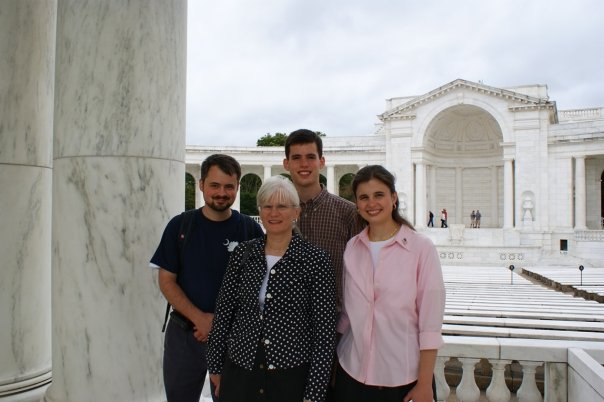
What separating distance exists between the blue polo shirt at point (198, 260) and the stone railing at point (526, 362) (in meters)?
2.96

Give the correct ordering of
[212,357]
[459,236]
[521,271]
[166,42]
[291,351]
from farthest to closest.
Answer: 1. [459,236]
2. [521,271]
3. [166,42]
4. [212,357]
5. [291,351]

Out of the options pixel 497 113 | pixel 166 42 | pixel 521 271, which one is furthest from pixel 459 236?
pixel 166 42

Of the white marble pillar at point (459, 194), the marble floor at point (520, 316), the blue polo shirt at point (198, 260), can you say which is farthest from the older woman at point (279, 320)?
the white marble pillar at point (459, 194)

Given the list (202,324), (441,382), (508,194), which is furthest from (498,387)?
(508,194)

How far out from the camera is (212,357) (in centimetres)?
391

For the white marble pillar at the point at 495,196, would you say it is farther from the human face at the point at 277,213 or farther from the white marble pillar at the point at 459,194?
the human face at the point at 277,213

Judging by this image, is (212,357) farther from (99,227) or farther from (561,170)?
(561,170)

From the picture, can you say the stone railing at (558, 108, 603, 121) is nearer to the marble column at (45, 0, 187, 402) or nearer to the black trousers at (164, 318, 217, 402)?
the marble column at (45, 0, 187, 402)

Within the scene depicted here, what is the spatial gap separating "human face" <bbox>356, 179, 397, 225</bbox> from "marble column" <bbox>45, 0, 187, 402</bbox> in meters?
2.14

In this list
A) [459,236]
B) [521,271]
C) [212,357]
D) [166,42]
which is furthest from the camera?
[459,236]

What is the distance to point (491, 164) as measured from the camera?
4625 centimetres

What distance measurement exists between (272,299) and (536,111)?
4239 centimetres

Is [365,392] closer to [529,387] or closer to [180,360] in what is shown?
[180,360]

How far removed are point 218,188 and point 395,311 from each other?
1895 millimetres
